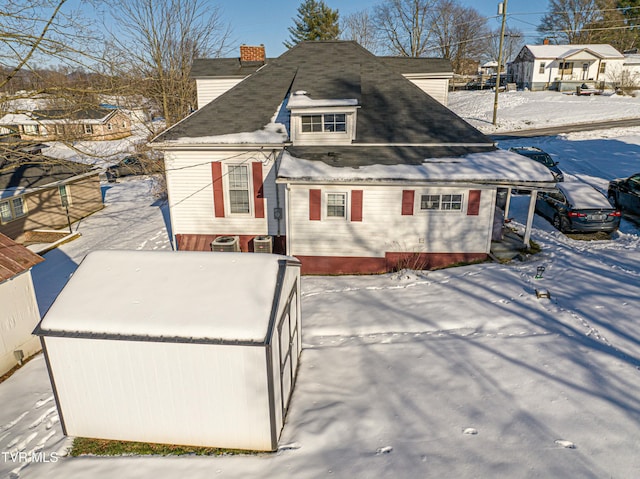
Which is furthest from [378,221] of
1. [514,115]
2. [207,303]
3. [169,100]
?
[514,115]

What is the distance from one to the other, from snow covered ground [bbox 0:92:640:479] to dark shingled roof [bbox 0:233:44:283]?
2165 mm

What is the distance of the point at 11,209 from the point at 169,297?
57.5ft

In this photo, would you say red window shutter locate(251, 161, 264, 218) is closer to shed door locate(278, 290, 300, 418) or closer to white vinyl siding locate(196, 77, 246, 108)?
white vinyl siding locate(196, 77, 246, 108)

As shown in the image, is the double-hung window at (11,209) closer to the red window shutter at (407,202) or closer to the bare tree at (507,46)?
the red window shutter at (407,202)

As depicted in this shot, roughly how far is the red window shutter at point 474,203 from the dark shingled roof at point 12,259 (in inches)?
482

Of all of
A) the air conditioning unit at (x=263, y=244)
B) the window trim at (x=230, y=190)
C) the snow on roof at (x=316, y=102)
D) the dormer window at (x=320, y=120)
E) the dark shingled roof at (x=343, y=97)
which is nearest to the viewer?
the snow on roof at (x=316, y=102)

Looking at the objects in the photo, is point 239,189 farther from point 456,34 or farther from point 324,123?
point 456,34

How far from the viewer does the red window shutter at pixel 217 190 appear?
14.6 meters

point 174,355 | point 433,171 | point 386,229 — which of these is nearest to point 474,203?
point 433,171

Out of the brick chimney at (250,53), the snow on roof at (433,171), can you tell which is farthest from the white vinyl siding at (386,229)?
the brick chimney at (250,53)

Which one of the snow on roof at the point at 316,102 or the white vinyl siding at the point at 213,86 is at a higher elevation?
the white vinyl siding at the point at 213,86

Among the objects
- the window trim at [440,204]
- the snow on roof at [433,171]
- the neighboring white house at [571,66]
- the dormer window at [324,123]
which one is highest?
the neighboring white house at [571,66]

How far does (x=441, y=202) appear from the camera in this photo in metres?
12.9

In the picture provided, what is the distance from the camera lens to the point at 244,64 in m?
18.4
